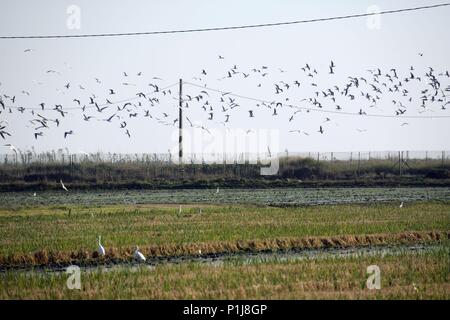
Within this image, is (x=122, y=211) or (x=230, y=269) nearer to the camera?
(x=230, y=269)

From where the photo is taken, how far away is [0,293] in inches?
571

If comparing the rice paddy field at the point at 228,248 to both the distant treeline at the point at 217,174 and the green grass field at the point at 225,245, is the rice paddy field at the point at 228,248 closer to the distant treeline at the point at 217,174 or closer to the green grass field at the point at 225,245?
the green grass field at the point at 225,245

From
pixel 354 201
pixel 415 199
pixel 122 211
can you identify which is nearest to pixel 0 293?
pixel 122 211

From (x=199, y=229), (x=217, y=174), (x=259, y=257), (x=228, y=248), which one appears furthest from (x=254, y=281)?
(x=217, y=174)

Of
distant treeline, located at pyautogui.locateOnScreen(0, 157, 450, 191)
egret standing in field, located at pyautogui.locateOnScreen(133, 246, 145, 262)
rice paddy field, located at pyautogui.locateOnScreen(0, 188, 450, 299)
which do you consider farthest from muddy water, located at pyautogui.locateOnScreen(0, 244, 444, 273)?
distant treeline, located at pyautogui.locateOnScreen(0, 157, 450, 191)

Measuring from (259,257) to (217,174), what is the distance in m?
36.3

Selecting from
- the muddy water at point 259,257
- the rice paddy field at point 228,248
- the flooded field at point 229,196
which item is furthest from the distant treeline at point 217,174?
the muddy water at point 259,257

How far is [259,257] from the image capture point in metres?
19.6

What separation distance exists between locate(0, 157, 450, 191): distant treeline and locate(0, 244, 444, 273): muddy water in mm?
28779

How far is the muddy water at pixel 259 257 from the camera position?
18125mm

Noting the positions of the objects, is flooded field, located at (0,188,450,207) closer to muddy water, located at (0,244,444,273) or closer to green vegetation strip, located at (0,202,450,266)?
green vegetation strip, located at (0,202,450,266)

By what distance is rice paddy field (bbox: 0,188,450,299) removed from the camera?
1461 centimetres

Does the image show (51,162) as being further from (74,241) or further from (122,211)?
(74,241)
